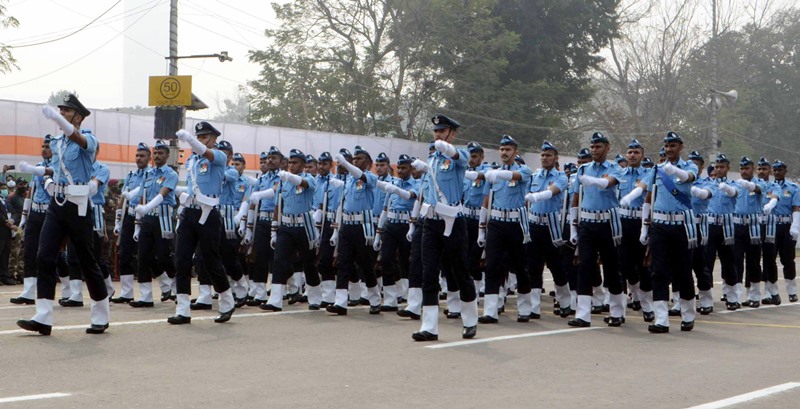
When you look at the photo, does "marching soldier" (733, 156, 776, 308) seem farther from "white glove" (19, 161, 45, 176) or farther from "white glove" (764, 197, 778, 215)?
"white glove" (19, 161, 45, 176)

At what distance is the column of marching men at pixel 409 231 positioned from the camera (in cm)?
1139

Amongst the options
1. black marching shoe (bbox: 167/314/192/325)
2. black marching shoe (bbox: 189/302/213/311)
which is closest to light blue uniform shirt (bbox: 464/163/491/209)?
black marching shoe (bbox: 189/302/213/311)

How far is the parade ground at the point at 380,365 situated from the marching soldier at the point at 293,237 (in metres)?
0.84

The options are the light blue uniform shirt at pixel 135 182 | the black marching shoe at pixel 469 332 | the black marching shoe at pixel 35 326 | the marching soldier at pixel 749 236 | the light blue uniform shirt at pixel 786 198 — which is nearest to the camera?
the black marching shoe at pixel 35 326

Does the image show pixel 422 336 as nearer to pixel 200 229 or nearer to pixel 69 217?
pixel 200 229

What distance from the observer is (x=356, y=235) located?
14.6 meters

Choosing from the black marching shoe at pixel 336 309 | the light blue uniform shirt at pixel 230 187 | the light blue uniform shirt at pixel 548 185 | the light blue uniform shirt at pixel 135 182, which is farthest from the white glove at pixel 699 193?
the light blue uniform shirt at pixel 135 182

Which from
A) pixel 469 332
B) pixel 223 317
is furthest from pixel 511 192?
pixel 223 317

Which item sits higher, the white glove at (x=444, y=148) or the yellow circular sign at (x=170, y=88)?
the yellow circular sign at (x=170, y=88)

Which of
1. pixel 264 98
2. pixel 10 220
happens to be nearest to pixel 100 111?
pixel 10 220

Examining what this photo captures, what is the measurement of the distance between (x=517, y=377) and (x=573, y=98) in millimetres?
45133

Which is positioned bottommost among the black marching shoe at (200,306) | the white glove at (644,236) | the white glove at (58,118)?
the black marching shoe at (200,306)

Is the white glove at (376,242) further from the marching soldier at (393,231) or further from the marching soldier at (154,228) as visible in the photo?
the marching soldier at (154,228)

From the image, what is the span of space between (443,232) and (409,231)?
2.55 meters
